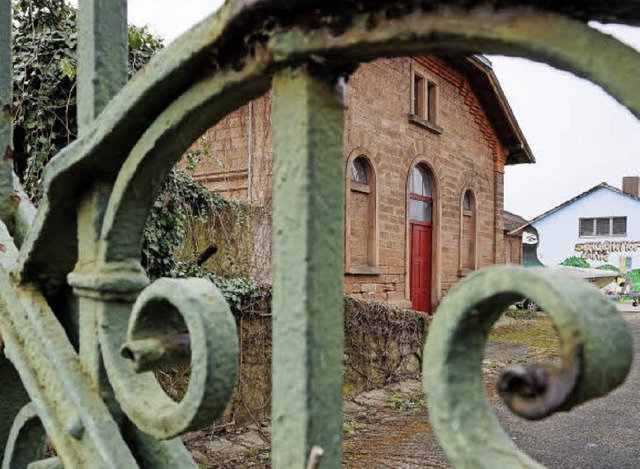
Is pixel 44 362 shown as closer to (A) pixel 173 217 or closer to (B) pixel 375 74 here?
(A) pixel 173 217

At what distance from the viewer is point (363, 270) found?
10023 mm

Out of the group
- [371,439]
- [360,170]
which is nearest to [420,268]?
[360,170]

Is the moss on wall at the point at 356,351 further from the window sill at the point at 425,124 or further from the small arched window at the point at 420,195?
the window sill at the point at 425,124

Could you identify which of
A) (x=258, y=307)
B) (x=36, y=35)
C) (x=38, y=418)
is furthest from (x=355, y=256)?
(x=38, y=418)

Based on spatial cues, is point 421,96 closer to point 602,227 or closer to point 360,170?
point 360,170

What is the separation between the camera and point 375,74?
1078 cm

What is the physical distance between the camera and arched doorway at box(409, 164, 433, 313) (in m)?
12.3

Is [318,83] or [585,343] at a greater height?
[318,83]

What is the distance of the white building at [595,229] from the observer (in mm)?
25766

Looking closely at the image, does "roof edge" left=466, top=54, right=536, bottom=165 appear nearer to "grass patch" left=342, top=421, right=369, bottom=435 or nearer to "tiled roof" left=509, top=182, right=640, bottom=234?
"tiled roof" left=509, top=182, right=640, bottom=234

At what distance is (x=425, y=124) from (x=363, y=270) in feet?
12.7

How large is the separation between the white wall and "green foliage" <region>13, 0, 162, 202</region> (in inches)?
1004

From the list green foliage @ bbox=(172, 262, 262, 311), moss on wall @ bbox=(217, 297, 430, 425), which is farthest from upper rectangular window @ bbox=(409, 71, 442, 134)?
green foliage @ bbox=(172, 262, 262, 311)

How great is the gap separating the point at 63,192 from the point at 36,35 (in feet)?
15.6
